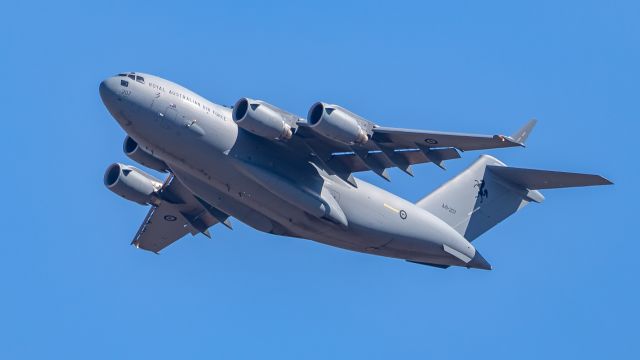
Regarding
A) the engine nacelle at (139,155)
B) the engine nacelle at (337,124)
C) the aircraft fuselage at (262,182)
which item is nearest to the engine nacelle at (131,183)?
the engine nacelle at (139,155)

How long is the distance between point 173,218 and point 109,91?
5978 millimetres

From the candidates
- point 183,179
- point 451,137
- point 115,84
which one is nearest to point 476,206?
point 451,137

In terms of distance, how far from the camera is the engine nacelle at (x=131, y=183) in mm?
27766

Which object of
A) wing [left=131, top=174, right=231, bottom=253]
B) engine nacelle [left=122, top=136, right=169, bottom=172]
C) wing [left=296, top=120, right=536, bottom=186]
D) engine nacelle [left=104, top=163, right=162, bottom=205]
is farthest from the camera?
wing [left=131, top=174, right=231, bottom=253]

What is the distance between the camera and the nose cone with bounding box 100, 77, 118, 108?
23797mm

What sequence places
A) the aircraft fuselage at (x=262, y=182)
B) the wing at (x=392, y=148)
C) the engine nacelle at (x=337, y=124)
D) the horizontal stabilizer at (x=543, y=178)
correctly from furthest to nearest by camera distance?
the horizontal stabilizer at (x=543, y=178) < the wing at (x=392, y=148) < the aircraft fuselage at (x=262, y=182) < the engine nacelle at (x=337, y=124)

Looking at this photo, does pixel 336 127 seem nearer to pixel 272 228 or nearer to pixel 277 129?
pixel 277 129

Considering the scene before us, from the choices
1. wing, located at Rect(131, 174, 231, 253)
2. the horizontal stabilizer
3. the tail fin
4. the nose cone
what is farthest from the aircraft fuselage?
the horizontal stabilizer

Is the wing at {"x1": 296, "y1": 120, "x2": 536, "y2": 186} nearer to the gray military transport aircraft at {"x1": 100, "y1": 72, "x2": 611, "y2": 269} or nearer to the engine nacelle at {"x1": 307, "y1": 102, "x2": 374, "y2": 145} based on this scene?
the gray military transport aircraft at {"x1": 100, "y1": 72, "x2": 611, "y2": 269}

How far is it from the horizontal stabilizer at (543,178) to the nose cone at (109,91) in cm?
953

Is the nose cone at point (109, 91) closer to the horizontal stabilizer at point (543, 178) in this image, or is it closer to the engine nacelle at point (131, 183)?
the engine nacelle at point (131, 183)

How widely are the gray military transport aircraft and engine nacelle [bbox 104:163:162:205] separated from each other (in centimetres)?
2

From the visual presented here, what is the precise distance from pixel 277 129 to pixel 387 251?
4.18 meters

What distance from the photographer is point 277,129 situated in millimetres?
24031
